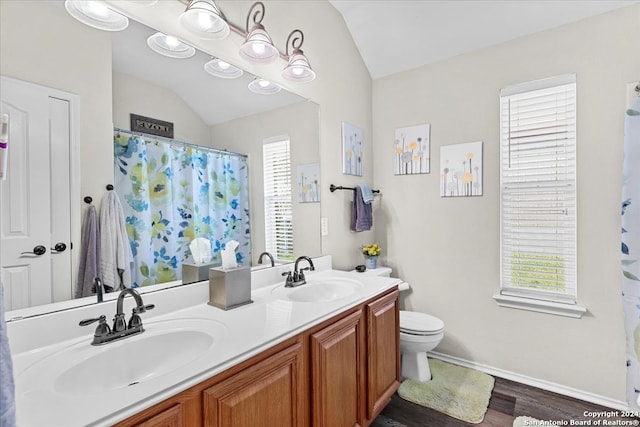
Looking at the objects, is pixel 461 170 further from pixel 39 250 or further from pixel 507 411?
pixel 39 250

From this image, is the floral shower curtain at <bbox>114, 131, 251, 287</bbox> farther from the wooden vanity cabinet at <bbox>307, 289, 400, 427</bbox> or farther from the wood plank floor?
the wood plank floor

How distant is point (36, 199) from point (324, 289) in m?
1.42

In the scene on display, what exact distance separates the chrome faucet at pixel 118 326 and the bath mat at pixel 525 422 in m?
2.10

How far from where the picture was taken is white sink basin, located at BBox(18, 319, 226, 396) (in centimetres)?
87

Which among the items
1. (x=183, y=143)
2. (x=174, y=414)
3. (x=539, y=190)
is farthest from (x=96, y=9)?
(x=539, y=190)

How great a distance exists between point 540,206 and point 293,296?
1814mm

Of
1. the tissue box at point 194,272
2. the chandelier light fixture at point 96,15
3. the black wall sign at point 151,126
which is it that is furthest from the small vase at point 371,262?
the chandelier light fixture at point 96,15

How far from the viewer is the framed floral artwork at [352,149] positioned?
2537 mm

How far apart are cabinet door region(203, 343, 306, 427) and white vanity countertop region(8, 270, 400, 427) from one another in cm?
6

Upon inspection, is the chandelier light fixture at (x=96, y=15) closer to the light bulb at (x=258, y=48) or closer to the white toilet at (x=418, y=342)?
the light bulb at (x=258, y=48)

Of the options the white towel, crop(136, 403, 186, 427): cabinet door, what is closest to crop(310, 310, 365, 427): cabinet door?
crop(136, 403, 186, 427): cabinet door

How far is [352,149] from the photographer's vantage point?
2.62 metres

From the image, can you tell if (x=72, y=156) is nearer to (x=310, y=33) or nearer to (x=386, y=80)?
(x=310, y=33)

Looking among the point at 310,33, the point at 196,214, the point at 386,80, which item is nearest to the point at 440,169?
the point at 386,80
